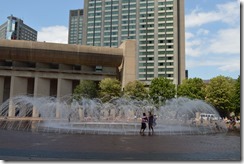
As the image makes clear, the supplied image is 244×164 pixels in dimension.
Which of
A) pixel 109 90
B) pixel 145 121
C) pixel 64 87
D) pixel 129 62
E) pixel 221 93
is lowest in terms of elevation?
pixel 145 121

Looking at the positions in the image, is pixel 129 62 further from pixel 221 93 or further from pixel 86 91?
pixel 221 93

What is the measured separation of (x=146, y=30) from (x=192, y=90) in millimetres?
58268

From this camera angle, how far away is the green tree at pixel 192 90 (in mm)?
41831

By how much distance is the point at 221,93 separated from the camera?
137 feet

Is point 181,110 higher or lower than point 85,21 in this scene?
lower

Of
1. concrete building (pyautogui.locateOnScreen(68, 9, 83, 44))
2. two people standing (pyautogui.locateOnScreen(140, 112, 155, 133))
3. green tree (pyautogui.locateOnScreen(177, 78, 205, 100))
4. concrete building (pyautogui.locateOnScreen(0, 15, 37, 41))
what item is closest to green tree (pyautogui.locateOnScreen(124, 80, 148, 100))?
green tree (pyautogui.locateOnScreen(177, 78, 205, 100))

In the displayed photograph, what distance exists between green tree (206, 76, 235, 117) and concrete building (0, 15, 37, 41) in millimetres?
34214

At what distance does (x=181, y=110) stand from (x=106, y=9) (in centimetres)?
8418

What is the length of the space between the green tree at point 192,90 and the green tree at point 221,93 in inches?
42.0

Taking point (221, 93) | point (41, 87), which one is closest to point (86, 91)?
point (41, 87)

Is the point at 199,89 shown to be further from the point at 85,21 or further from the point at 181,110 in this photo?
the point at 85,21

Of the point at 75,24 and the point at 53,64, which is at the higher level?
the point at 75,24

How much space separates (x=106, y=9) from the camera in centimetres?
10288

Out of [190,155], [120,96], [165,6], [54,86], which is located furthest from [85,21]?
[190,155]
